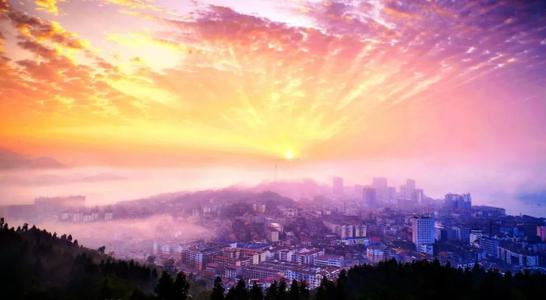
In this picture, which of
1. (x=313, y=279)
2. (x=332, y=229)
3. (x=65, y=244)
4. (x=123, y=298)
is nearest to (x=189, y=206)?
(x=332, y=229)

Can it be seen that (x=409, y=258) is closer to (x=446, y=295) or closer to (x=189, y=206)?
(x=446, y=295)

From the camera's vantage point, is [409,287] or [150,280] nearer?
[409,287]

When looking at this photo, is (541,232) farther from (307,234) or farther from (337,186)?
(337,186)

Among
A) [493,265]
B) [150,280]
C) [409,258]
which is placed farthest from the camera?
[409,258]

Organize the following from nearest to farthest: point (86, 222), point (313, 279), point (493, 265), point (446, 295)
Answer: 1. point (446, 295)
2. point (313, 279)
3. point (493, 265)
4. point (86, 222)

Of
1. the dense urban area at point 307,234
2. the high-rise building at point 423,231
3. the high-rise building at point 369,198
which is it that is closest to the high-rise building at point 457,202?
the dense urban area at point 307,234

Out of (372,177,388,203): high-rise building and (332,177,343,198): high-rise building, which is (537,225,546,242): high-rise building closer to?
(372,177,388,203): high-rise building

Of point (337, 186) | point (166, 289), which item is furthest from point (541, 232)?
point (337, 186)
